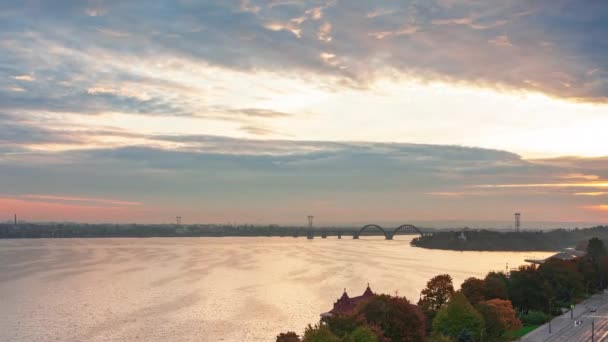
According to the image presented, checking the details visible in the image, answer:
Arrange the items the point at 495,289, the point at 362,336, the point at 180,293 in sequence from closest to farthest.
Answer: the point at 362,336, the point at 495,289, the point at 180,293

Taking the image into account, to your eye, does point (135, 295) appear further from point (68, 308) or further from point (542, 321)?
point (542, 321)

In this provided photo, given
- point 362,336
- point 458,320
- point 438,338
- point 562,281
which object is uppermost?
point 562,281

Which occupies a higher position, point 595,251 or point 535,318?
point 595,251

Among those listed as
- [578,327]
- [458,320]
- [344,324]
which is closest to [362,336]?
[344,324]

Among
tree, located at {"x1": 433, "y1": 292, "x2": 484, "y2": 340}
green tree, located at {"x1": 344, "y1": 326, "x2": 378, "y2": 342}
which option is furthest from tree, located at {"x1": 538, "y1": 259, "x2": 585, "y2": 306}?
green tree, located at {"x1": 344, "y1": 326, "x2": 378, "y2": 342}

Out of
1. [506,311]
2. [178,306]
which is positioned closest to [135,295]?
[178,306]

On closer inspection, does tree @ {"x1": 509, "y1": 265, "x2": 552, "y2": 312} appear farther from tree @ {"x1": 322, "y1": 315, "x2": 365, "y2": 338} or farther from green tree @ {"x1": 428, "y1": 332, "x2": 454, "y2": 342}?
tree @ {"x1": 322, "y1": 315, "x2": 365, "y2": 338}

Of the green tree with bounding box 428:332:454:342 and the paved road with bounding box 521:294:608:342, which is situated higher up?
the green tree with bounding box 428:332:454:342

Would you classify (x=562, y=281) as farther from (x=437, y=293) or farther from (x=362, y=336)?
(x=362, y=336)
